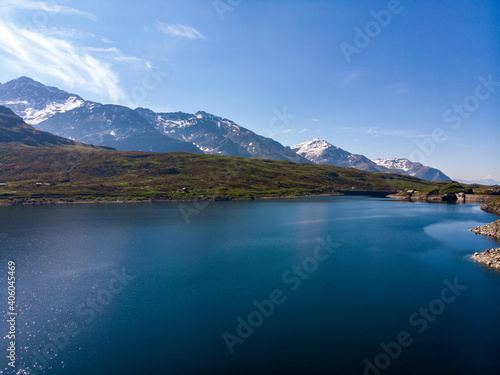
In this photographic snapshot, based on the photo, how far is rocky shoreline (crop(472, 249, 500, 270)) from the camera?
4129cm

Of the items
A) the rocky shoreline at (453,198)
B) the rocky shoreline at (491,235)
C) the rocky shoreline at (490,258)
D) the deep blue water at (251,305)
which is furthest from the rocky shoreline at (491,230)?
the rocky shoreline at (453,198)

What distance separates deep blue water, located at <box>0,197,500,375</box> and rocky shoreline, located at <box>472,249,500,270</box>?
195 centimetres

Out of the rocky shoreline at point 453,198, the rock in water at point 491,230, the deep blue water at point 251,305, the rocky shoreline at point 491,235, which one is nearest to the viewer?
the deep blue water at point 251,305

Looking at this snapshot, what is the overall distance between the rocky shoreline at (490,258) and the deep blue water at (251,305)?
195 cm

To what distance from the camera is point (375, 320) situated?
26.7 meters

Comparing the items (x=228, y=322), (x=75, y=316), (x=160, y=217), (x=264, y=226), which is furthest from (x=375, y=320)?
(x=160, y=217)

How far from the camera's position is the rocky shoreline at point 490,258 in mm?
41287

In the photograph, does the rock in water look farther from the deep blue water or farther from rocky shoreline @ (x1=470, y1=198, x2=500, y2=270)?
the deep blue water

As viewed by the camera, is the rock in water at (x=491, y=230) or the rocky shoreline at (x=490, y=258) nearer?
the rocky shoreline at (x=490, y=258)

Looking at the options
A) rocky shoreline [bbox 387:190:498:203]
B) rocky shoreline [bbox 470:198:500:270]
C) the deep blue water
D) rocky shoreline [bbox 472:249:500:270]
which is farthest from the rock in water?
rocky shoreline [bbox 387:190:498:203]

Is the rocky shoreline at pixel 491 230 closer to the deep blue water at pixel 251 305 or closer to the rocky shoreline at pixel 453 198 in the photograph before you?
the deep blue water at pixel 251 305

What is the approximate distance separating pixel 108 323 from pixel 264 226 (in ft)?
183

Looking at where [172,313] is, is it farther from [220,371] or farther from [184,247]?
[184,247]

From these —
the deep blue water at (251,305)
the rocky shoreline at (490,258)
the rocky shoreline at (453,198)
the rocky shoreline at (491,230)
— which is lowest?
the deep blue water at (251,305)
